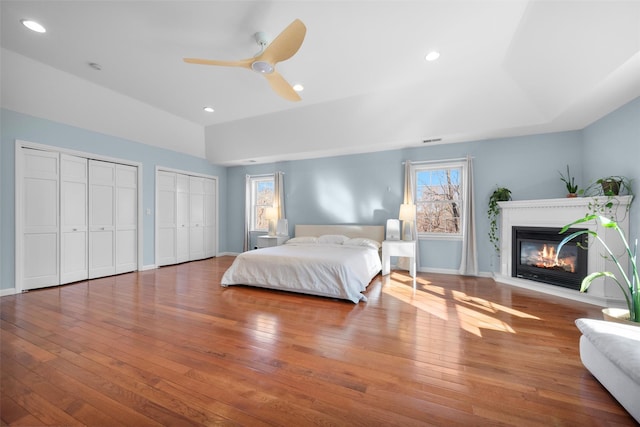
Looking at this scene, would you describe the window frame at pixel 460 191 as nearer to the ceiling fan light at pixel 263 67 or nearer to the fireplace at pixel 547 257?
the fireplace at pixel 547 257

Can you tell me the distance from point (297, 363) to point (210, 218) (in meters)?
5.51

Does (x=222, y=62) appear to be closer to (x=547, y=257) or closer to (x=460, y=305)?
(x=460, y=305)

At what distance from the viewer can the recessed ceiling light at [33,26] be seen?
7.77 feet

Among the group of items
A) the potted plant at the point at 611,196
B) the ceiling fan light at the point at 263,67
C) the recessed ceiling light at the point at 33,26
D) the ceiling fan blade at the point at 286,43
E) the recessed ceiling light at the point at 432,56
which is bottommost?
the potted plant at the point at 611,196

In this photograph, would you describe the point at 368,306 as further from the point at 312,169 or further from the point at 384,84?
the point at 312,169

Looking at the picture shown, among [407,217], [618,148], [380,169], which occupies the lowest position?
[407,217]

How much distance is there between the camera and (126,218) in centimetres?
473

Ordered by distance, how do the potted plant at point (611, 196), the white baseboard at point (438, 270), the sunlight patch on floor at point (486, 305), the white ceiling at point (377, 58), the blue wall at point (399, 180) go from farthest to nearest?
the white baseboard at point (438, 270), the blue wall at point (399, 180), the potted plant at point (611, 196), the sunlight patch on floor at point (486, 305), the white ceiling at point (377, 58)

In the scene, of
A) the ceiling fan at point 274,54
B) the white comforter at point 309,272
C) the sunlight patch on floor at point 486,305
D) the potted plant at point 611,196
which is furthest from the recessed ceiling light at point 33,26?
the potted plant at point 611,196

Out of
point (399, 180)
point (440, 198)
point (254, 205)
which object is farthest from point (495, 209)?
point (254, 205)

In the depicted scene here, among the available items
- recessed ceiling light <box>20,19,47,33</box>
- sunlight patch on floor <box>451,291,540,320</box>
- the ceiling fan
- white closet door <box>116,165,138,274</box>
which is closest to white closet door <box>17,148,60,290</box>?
white closet door <box>116,165,138,274</box>

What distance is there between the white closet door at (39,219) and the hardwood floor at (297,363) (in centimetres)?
50

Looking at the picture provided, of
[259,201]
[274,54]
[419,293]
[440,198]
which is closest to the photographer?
[274,54]

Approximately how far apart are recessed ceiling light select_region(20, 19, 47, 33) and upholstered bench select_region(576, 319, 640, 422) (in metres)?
5.13
